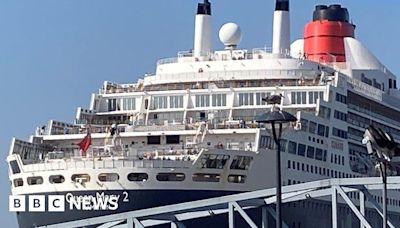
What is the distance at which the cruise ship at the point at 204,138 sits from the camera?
5450 cm

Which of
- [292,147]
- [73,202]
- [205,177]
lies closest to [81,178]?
[73,202]

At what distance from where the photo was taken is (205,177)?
5528cm

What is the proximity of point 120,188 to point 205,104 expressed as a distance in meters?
10.3

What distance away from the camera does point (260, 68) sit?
6469 cm

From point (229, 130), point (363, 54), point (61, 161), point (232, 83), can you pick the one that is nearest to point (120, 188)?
point (61, 161)

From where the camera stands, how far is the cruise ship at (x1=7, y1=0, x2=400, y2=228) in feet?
179

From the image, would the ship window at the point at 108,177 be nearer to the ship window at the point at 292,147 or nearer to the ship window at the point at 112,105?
the ship window at the point at 292,147

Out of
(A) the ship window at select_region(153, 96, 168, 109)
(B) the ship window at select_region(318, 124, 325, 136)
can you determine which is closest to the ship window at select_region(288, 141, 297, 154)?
(B) the ship window at select_region(318, 124, 325, 136)

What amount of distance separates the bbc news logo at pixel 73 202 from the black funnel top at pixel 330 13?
2981 centimetres

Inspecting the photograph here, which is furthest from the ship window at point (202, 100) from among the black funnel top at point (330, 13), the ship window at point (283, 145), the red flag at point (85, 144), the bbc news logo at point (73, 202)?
the black funnel top at point (330, 13)

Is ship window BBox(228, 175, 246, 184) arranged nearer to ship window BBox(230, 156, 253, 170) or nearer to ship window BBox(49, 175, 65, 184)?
ship window BBox(230, 156, 253, 170)

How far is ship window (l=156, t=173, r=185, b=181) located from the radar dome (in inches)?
615


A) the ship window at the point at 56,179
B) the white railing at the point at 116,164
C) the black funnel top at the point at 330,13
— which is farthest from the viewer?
the black funnel top at the point at 330,13

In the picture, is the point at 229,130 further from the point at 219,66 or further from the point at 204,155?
the point at 219,66
